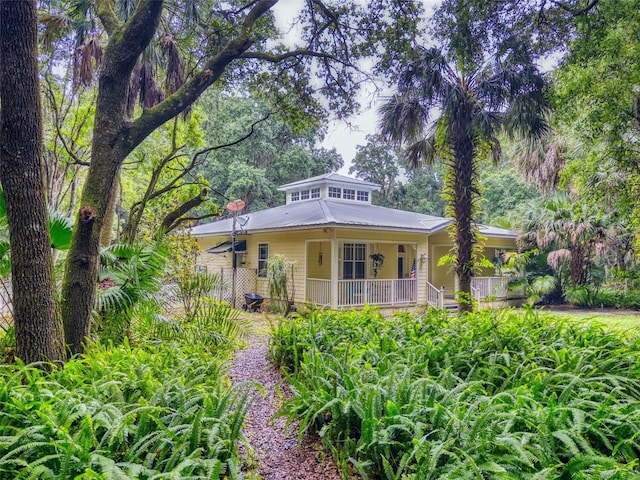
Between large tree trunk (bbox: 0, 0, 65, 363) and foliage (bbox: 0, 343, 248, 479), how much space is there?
424 millimetres

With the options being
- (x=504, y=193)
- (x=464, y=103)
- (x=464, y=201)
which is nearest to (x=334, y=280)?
(x=464, y=201)

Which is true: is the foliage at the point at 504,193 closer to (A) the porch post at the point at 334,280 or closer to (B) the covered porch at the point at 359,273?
(B) the covered porch at the point at 359,273

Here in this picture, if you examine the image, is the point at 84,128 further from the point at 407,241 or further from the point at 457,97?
the point at 407,241

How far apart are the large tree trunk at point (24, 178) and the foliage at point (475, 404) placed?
255 cm

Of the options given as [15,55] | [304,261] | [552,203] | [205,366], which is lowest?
[205,366]

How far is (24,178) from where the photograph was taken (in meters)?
3.69

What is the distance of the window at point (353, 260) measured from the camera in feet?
51.1

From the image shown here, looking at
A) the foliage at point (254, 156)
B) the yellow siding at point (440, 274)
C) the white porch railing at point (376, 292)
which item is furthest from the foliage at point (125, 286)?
the foliage at point (254, 156)

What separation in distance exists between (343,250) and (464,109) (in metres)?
7.77

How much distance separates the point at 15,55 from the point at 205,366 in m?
3.55

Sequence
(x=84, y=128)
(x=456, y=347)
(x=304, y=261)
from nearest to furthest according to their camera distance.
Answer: (x=456, y=347) → (x=84, y=128) → (x=304, y=261)

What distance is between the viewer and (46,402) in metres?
2.72

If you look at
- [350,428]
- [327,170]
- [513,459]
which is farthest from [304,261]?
[327,170]

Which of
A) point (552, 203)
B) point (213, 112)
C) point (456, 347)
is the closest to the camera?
point (456, 347)
